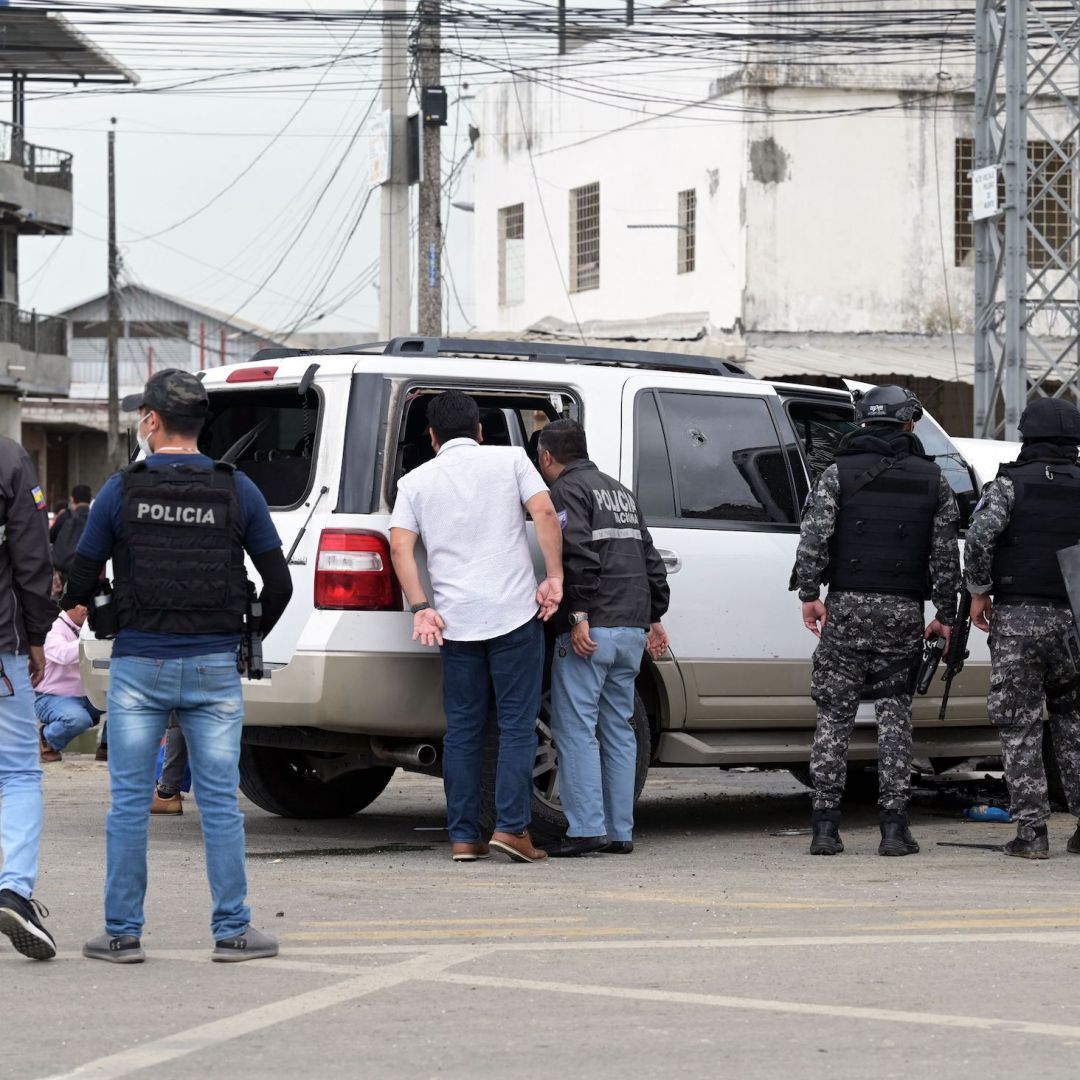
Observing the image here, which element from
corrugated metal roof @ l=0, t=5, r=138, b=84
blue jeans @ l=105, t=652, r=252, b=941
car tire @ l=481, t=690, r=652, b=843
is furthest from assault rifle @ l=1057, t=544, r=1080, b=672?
corrugated metal roof @ l=0, t=5, r=138, b=84

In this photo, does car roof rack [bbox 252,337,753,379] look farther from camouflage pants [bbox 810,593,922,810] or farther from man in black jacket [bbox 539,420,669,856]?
camouflage pants [bbox 810,593,922,810]

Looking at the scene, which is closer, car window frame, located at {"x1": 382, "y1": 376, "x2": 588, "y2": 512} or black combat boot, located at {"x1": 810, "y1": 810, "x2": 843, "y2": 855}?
car window frame, located at {"x1": 382, "y1": 376, "x2": 588, "y2": 512}

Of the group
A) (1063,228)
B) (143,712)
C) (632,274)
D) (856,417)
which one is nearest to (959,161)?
(1063,228)

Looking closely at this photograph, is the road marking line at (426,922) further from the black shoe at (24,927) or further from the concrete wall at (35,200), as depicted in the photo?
the concrete wall at (35,200)

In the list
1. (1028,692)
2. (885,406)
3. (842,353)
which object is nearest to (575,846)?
(1028,692)

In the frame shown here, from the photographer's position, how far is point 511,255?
3447 cm

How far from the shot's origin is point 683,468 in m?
8.66

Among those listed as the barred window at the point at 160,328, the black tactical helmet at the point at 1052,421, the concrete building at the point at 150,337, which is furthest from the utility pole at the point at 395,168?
the barred window at the point at 160,328

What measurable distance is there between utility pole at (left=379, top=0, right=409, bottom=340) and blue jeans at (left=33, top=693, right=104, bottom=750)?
12.3 metres

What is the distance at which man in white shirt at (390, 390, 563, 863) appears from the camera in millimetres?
7699

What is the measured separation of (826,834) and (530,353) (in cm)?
236

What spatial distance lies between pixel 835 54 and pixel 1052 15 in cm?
295

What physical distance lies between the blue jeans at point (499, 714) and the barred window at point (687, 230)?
20956mm

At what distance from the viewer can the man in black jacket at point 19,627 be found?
6.07m
